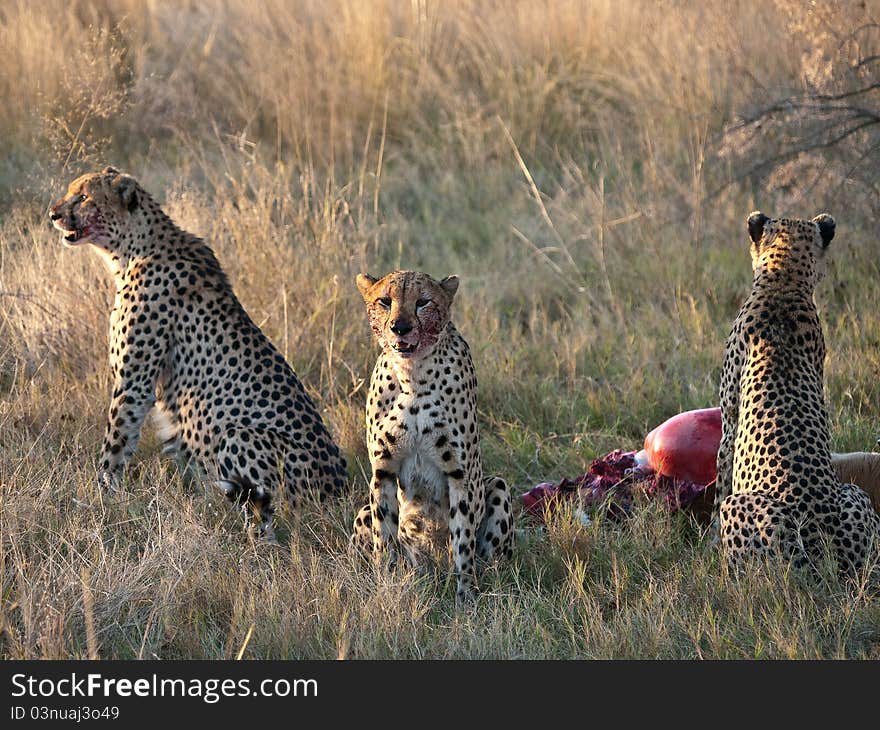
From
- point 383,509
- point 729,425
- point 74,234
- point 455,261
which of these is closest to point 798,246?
point 729,425

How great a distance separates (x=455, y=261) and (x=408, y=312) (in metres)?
3.35

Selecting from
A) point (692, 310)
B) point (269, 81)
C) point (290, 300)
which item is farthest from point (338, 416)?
point (269, 81)

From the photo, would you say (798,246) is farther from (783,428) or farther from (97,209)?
(97,209)

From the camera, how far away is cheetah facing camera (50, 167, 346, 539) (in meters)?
4.56

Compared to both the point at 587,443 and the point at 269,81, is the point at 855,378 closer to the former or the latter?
the point at 587,443

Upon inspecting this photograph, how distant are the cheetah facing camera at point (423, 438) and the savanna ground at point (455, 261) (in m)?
0.14

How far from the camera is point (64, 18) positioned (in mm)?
8852

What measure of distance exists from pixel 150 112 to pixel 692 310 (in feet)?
12.2

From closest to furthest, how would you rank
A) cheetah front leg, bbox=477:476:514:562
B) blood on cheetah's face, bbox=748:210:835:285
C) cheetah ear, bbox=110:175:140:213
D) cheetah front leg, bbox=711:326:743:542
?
cheetah front leg, bbox=477:476:514:562, cheetah front leg, bbox=711:326:743:542, blood on cheetah's face, bbox=748:210:835:285, cheetah ear, bbox=110:175:140:213

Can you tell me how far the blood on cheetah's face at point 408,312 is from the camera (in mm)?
3764

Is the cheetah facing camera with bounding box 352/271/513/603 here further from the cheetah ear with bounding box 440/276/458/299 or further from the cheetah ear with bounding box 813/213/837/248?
the cheetah ear with bounding box 813/213/837/248

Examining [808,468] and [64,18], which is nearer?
[808,468]

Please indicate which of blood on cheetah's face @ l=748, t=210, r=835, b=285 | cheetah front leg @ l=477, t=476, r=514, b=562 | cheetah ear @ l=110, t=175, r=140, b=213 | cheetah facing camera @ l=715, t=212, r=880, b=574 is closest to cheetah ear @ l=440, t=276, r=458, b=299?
cheetah front leg @ l=477, t=476, r=514, b=562

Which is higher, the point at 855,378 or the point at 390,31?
the point at 390,31
